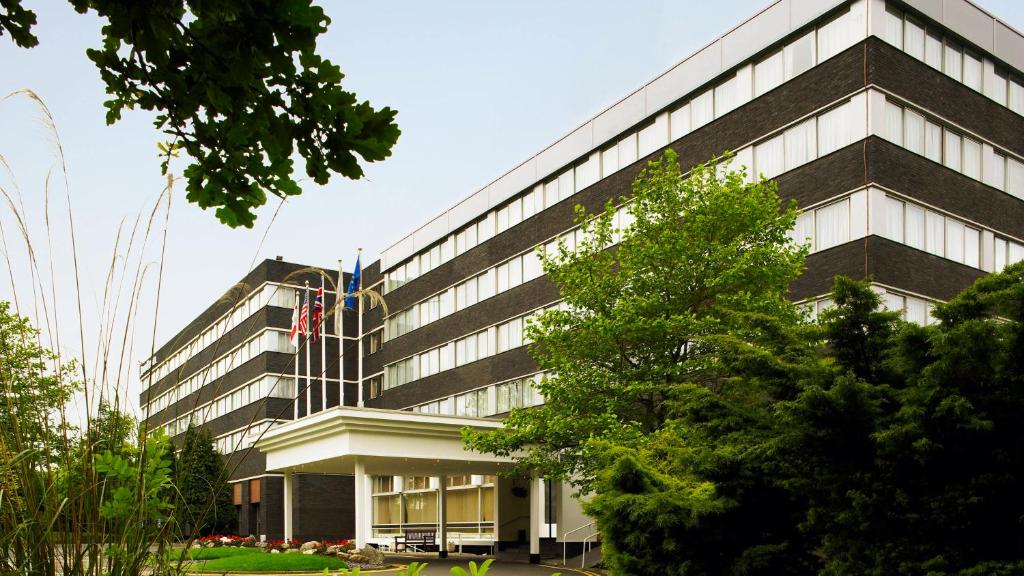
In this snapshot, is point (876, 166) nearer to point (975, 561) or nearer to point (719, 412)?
point (719, 412)

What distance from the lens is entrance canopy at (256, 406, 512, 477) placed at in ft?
98.3

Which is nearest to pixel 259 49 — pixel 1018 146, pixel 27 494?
pixel 27 494

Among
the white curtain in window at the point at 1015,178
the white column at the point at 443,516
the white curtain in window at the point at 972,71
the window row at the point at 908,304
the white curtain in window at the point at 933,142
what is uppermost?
the white curtain in window at the point at 972,71

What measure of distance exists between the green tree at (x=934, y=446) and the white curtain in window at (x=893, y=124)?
15828 millimetres

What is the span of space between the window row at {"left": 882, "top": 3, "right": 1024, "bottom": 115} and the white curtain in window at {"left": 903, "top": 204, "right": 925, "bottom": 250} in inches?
168

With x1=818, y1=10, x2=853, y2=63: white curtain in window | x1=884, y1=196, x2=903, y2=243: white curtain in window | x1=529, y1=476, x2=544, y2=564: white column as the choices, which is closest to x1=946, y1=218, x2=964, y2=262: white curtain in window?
x1=884, y1=196, x2=903, y2=243: white curtain in window

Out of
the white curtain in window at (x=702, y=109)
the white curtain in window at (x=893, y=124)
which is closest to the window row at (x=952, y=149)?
the white curtain in window at (x=893, y=124)

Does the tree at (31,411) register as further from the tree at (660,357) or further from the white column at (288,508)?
the white column at (288,508)

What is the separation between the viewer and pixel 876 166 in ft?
81.1

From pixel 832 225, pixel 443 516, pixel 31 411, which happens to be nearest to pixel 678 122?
pixel 832 225

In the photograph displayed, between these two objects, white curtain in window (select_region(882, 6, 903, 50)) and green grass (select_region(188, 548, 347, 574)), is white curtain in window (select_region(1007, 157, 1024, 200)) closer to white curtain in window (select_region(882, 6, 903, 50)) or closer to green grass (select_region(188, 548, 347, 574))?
white curtain in window (select_region(882, 6, 903, 50))

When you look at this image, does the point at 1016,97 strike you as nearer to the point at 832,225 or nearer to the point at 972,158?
the point at 972,158

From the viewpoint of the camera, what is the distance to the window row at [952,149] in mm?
25594

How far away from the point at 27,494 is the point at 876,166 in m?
24.3
